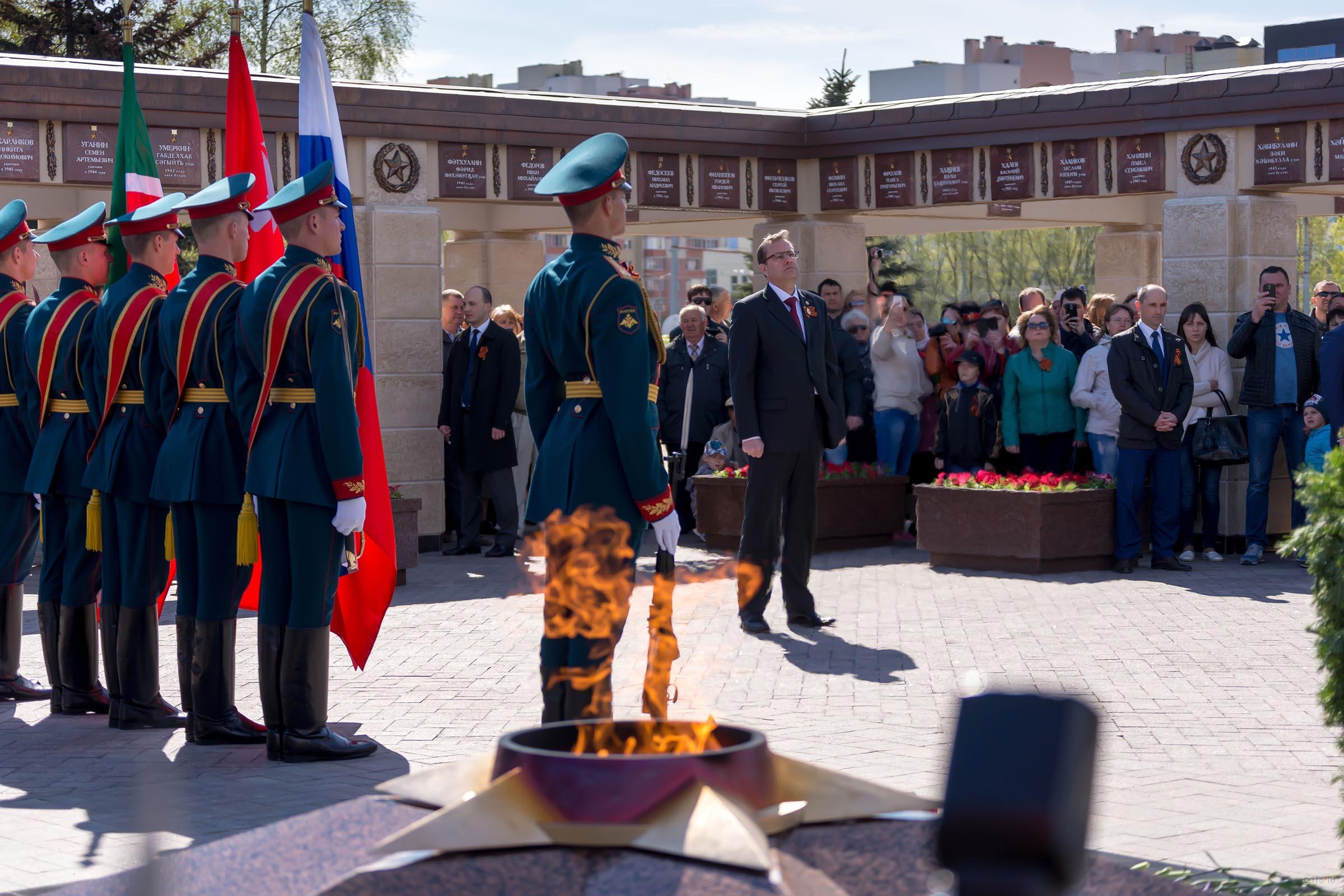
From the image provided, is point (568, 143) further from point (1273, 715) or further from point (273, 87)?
point (1273, 715)

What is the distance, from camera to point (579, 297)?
5055 mm

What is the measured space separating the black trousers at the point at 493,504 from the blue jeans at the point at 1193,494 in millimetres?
4992

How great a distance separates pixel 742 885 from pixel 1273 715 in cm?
526

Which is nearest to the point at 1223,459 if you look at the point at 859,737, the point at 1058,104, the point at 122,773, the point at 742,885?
the point at 1058,104

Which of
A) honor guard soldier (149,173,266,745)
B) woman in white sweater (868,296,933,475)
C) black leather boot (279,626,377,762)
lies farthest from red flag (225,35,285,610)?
woman in white sweater (868,296,933,475)

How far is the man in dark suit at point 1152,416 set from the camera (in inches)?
441

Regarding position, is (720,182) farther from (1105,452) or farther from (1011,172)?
(1105,452)

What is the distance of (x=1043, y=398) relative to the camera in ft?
39.5

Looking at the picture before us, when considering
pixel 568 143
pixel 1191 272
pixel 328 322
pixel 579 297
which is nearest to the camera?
pixel 579 297

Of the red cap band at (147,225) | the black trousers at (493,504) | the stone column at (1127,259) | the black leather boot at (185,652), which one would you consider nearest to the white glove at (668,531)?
the black leather boot at (185,652)

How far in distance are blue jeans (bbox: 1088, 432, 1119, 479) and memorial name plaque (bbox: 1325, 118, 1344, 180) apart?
249 cm

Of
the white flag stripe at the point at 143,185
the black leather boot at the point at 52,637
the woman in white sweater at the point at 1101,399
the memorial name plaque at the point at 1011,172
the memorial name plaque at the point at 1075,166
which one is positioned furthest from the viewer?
the memorial name plaque at the point at 1011,172

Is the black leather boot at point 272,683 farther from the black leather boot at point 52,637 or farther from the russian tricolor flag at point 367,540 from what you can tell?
the black leather boot at point 52,637

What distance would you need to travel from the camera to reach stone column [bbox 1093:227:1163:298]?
17.1m
